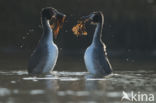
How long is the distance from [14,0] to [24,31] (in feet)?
13.1

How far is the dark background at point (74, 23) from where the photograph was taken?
101ft

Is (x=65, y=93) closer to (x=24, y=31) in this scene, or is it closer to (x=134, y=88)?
(x=134, y=88)

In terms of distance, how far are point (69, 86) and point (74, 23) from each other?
1666 cm

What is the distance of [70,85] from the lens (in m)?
14.7

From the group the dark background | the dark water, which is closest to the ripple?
the dark water

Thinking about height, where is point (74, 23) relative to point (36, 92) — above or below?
below

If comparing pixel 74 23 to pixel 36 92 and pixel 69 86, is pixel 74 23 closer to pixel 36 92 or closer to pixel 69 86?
pixel 69 86

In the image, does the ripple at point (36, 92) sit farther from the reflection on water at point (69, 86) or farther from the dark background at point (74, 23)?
the dark background at point (74, 23)

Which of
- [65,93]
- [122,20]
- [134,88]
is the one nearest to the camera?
[65,93]

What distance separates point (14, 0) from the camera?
34844 mm

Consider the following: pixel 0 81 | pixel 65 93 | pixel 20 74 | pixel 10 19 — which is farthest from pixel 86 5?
pixel 65 93

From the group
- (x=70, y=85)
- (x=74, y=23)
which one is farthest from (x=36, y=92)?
(x=74, y=23)

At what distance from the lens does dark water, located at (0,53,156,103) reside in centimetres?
1240

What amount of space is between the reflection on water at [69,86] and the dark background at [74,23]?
1266 cm
